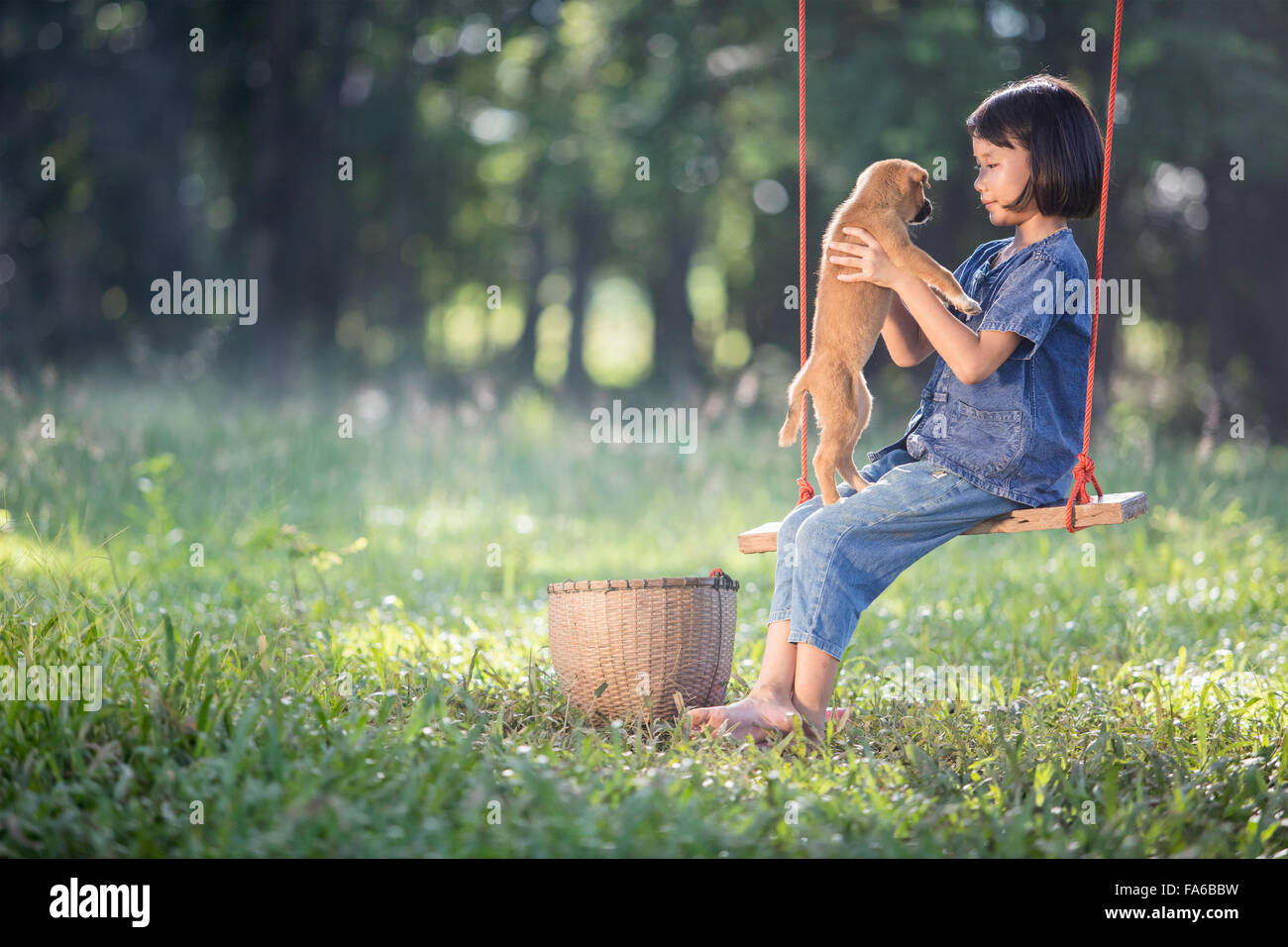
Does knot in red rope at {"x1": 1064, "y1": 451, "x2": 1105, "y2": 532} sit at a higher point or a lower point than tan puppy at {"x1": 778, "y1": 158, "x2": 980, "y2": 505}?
lower

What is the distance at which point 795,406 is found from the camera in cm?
379

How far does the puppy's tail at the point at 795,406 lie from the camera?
3.70 m

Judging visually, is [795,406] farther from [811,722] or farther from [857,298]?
[811,722]

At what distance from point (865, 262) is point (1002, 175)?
0.53 m

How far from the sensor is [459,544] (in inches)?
284

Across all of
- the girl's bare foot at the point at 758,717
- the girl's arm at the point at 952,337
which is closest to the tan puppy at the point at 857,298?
the girl's arm at the point at 952,337

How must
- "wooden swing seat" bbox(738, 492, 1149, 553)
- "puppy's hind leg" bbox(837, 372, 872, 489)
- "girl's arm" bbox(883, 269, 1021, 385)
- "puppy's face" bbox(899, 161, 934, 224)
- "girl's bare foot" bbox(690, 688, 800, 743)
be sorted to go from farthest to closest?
1. "puppy's hind leg" bbox(837, 372, 872, 489)
2. "puppy's face" bbox(899, 161, 934, 224)
3. "girl's bare foot" bbox(690, 688, 800, 743)
4. "girl's arm" bbox(883, 269, 1021, 385)
5. "wooden swing seat" bbox(738, 492, 1149, 553)

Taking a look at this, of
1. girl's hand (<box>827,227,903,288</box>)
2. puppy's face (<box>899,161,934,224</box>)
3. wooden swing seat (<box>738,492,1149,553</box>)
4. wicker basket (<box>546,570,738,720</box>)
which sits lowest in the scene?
wicker basket (<box>546,570,738,720</box>)

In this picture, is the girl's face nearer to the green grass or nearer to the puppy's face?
the puppy's face

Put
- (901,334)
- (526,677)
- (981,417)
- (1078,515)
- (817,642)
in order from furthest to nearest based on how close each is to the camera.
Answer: (526,677) < (901,334) < (981,417) < (817,642) < (1078,515)

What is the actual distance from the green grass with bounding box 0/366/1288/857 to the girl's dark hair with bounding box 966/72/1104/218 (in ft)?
5.54

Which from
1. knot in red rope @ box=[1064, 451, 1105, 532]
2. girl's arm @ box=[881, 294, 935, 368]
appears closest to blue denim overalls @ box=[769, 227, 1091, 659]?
knot in red rope @ box=[1064, 451, 1105, 532]

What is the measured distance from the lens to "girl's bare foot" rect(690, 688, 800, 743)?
3.49m

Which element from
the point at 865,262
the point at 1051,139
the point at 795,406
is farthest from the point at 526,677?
the point at 1051,139
